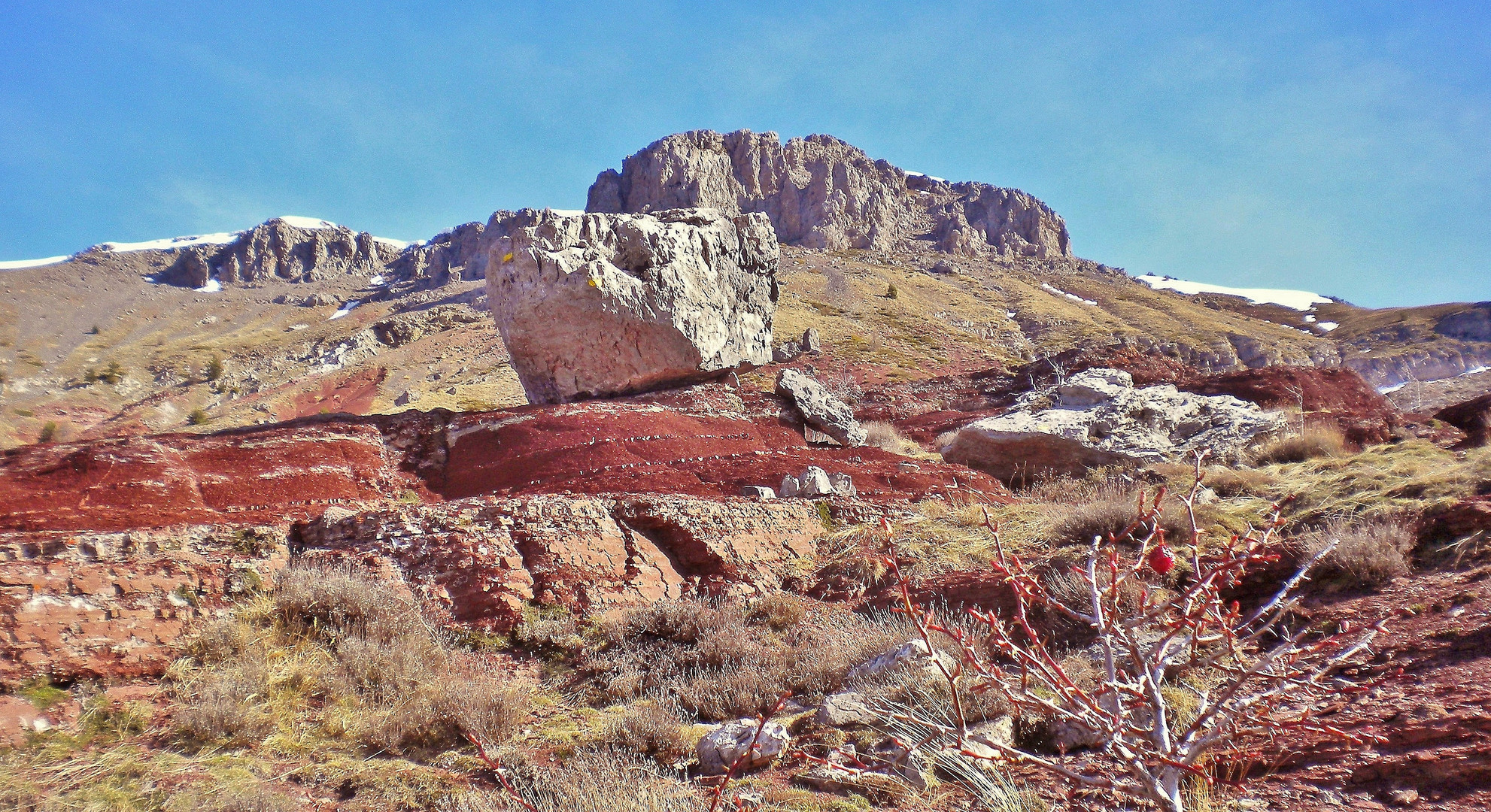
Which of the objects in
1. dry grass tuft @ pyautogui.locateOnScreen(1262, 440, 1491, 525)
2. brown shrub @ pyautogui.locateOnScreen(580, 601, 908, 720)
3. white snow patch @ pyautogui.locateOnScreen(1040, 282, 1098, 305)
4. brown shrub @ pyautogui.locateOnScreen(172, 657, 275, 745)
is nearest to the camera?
brown shrub @ pyautogui.locateOnScreen(172, 657, 275, 745)

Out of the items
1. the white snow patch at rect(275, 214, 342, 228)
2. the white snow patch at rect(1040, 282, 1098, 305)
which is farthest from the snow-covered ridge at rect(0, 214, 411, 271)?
the white snow patch at rect(1040, 282, 1098, 305)

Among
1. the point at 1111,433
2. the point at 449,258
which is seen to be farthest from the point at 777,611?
the point at 449,258

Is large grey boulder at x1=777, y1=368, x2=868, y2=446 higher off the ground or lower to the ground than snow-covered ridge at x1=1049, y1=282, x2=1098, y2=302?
lower

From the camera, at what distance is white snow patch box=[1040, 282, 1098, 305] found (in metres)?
66.4

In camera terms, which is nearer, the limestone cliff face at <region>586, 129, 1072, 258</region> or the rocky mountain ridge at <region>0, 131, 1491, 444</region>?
the rocky mountain ridge at <region>0, 131, 1491, 444</region>

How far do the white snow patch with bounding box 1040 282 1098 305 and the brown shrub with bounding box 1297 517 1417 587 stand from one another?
214 feet

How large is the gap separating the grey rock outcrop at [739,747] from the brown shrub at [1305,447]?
31.9 ft

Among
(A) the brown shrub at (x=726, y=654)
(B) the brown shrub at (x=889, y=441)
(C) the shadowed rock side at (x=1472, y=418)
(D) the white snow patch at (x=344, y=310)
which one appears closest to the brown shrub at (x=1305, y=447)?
(C) the shadowed rock side at (x=1472, y=418)

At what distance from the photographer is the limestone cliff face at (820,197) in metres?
87.9

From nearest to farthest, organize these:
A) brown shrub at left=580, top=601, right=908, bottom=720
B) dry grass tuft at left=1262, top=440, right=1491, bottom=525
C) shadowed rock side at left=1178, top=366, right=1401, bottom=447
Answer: brown shrub at left=580, top=601, right=908, bottom=720, dry grass tuft at left=1262, top=440, right=1491, bottom=525, shadowed rock side at left=1178, top=366, right=1401, bottom=447

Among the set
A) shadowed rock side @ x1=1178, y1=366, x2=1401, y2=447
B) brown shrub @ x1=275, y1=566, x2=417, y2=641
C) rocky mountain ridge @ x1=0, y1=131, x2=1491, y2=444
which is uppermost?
rocky mountain ridge @ x1=0, y1=131, x2=1491, y2=444

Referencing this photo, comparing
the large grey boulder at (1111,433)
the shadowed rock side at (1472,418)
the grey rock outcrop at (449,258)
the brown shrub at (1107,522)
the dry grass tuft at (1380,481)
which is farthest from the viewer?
the grey rock outcrop at (449,258)

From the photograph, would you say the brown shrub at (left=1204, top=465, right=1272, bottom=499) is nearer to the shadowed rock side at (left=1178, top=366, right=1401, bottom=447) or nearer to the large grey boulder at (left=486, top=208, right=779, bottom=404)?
the shadowed rock side at (left=1178, top=366, right=1401, bottom=447)

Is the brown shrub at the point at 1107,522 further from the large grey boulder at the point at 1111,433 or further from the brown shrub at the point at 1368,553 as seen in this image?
the large grey boulder at the point at 1111,433
